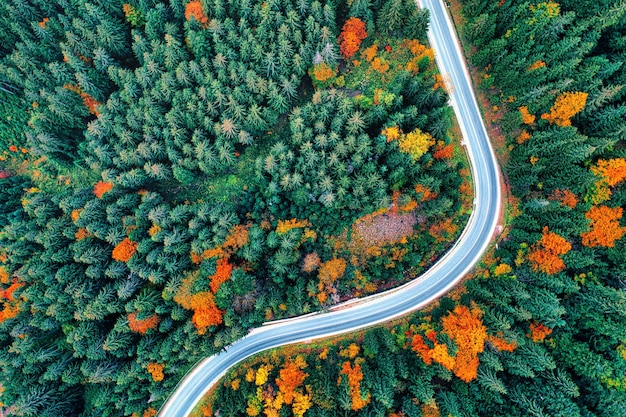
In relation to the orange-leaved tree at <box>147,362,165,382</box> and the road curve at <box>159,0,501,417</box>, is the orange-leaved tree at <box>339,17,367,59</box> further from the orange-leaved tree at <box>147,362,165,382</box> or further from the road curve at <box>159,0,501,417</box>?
the orange-leaved tree at <box>147,362,165,382</box>

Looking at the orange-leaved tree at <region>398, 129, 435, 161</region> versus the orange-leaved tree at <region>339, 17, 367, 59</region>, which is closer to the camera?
the orange-leaved tree at <region>398, 129, 435, 161</region>

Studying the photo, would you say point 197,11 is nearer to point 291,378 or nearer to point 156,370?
point 156,370

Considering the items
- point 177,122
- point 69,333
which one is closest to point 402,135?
point 177,122

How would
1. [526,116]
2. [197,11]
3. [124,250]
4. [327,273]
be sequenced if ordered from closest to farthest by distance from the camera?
[526,116], [124,250], [327,273], [197,11]

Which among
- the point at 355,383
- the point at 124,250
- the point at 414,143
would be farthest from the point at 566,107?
the point at 124,250

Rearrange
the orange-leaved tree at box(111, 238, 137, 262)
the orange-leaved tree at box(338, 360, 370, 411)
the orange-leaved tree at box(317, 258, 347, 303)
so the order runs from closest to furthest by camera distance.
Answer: the orange-leaved tree at box(338, 360, 370, 411), the orange-leaved tree at box(111, 238, 137, 262), the orange-leaved tree at box(317, 258, 347, 303)

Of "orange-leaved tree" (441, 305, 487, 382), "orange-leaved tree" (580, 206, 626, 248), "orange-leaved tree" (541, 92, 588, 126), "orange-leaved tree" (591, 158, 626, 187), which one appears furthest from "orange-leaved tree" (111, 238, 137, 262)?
"orange-leaved tree" (591, 158, 626, 187)
